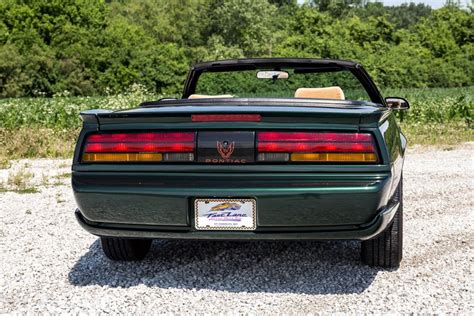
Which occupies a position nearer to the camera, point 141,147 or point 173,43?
point 141,147

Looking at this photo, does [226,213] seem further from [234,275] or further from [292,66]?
[292,66]

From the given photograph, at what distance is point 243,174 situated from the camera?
3.54 m

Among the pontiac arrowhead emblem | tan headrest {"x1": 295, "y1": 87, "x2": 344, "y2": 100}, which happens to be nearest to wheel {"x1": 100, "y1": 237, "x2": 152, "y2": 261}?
the pontiac arrowhead emblem

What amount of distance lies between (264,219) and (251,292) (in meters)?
0.48

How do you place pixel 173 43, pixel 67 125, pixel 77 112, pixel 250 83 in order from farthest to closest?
pixel 173 43
pixel 250 83
pixel 77 112
pixel 67 125

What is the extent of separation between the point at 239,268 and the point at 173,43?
6634 centimetres

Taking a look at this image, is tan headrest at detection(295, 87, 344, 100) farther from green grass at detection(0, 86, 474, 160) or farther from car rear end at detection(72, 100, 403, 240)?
green grass at detection(0, 86, 474, 160)

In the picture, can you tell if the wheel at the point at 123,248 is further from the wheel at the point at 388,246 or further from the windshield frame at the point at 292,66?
the windshield frame at the point at 292,66

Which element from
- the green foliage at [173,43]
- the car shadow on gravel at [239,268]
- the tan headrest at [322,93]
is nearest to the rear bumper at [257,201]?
the car shadow on gravel at [239,268]

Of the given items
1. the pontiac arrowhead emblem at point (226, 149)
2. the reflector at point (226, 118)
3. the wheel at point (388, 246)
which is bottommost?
the wheel at point (388, 246)

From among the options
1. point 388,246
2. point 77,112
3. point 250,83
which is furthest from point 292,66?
point 250,83

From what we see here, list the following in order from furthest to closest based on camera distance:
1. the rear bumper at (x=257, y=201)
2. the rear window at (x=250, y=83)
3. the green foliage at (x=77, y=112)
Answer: the rear window at (x=250, y=83), the green foliage at (x=77, y=112), the rear bumper at (x=257, y=201)

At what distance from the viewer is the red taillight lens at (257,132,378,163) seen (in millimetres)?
3496

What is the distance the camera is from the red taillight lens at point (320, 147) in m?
3.50
